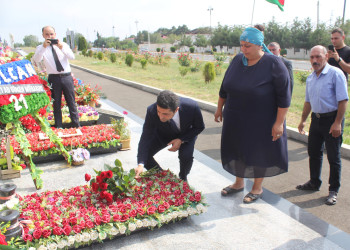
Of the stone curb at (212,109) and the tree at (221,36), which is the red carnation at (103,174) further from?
the tree at (221,36)

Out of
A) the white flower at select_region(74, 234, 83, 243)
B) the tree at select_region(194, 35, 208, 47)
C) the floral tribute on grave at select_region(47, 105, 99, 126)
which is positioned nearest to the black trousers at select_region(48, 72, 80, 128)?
the floral tribute on grave at select_region(47, 105, 99, 126)

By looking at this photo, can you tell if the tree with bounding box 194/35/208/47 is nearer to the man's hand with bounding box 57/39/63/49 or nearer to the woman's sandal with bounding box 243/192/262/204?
the man's hand with bounding box 57/39/63/49

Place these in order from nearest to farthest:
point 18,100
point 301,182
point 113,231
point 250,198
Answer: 1. point 113,231
2. point 18,100
3. point 250,198
4. point 301,182

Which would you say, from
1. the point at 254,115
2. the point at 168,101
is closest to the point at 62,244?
the point at 168,101

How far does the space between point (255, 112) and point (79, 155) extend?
2.48m

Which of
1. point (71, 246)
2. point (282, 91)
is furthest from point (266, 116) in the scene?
point (71, 246)

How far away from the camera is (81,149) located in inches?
166

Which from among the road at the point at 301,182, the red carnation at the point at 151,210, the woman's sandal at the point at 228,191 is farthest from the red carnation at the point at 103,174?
the road at the point at 301,182

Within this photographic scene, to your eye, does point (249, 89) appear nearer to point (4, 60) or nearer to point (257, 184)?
point (257, 184)

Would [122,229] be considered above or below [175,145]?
below

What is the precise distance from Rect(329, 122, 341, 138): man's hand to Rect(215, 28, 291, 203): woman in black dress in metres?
0.52

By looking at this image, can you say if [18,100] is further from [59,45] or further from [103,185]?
[59,45]

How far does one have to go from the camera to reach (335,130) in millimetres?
3033

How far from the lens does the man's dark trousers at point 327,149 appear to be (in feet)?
10.3
